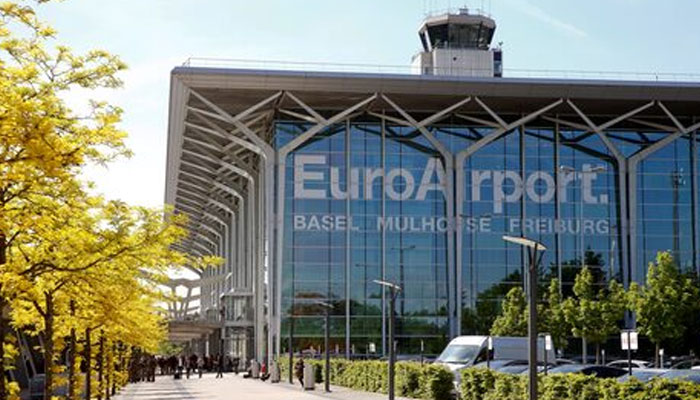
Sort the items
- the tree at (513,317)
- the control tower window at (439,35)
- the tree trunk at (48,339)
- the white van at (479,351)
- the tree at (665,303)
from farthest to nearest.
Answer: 1. the control tower window at (439,35)
2. the tree at (513,317)
3. the tree at (665,303)
4. the white van at (479,351)
5. the tree trunk at (48,339)

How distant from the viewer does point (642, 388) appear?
2159 cm

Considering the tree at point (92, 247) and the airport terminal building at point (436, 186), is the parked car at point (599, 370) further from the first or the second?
the airport terminal building at point (436, 186)

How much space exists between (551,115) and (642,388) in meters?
58.0

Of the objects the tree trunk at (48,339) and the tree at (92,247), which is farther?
the tree trunk at (48,339)

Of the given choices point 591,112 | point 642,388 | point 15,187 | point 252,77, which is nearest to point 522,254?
point 591,112

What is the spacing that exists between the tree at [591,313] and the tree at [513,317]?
264 cm

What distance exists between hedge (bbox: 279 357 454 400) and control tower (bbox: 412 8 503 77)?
38454mm

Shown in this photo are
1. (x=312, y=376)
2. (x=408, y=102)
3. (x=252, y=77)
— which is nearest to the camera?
(x=312, y=376)

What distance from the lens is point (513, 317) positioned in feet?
228

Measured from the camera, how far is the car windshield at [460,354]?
141ft

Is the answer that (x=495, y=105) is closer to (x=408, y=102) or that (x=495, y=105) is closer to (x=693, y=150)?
(x=408, y=102)

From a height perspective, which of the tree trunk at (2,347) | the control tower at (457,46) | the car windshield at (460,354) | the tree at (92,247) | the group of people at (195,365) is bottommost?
the group of people at (195,365)

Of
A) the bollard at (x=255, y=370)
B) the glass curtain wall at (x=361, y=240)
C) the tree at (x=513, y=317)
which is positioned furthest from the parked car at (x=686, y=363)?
the bollard at (x=255, y=370)

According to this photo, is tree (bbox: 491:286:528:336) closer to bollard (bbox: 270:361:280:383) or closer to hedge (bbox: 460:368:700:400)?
bollard (bbox: 270:361:280:383)
